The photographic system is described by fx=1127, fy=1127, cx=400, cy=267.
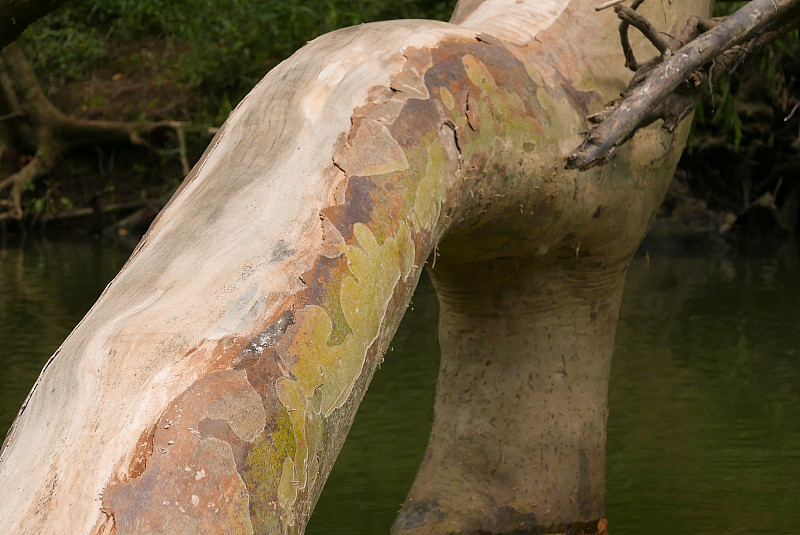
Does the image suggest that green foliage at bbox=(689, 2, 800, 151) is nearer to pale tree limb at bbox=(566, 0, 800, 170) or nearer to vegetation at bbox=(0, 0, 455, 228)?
vegetation at bbox=(0, 0, 455, 228)

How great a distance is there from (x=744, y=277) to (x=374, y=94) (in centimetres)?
612

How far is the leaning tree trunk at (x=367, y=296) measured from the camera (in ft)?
4.19

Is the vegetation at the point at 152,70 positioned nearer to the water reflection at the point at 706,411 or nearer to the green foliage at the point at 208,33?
the green foliage at the point at 208,33

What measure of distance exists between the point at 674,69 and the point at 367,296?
2.69 feet

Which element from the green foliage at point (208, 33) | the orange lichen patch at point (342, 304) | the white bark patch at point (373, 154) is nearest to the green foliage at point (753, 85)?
the green foliage at point (208, 33)

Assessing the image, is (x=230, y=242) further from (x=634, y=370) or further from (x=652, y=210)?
(x=634, y=370)

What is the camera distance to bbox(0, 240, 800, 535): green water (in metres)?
3.06

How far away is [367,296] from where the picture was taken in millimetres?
1579

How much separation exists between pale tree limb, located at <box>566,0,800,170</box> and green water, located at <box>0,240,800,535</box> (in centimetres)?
123

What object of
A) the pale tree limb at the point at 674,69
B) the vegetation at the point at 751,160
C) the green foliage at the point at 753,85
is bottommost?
the vegetation at the point at 751,160

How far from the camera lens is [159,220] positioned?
166cm

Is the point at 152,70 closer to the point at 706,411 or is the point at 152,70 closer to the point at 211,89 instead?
the point at 211,89

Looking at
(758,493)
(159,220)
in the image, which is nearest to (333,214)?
(159,220)

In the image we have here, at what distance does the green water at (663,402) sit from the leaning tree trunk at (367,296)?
46 cm
